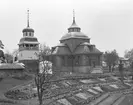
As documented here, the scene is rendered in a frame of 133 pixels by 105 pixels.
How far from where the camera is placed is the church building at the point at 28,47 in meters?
61.5

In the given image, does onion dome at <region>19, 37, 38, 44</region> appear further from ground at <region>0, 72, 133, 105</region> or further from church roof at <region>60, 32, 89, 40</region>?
ground at <region>0, 72, 133, 105</region>

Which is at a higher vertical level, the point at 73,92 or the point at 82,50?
the point at 82,50

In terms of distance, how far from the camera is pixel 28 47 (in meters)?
64.1

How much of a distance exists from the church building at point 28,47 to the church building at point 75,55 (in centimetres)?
599

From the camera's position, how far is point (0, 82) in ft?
121

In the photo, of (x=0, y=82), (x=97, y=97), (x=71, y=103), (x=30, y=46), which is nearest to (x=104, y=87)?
(x=97, y=97)

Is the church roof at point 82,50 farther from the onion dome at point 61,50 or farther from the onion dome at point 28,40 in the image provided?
the onion dome at point 28,40

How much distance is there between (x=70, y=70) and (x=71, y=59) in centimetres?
349

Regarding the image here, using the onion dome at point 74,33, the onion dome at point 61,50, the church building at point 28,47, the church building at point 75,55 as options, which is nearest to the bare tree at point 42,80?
the onion dome at point 61,50

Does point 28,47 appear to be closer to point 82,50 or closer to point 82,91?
point 82,50

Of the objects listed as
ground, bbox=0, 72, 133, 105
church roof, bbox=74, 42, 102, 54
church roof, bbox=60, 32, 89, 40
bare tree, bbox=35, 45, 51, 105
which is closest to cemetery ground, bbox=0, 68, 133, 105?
ground, bbox=0, 72, 133, 105

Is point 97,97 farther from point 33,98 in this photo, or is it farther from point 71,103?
point 33,98

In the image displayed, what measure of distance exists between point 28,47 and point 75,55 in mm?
15172

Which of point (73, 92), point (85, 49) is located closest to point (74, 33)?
point (85, 49)
